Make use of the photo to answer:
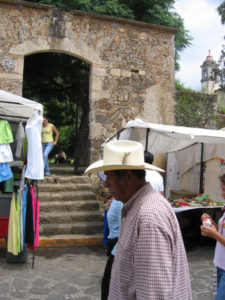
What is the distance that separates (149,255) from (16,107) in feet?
16.1

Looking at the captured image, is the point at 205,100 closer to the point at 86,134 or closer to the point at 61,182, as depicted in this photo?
the point at 86,134

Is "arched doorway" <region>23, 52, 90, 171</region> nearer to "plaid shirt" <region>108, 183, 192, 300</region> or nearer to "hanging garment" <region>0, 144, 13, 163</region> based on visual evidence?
"hanging garment" <region>0, 144, 13, 163</region>

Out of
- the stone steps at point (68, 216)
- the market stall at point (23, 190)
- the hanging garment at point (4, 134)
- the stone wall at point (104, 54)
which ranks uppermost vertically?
the stone wall at point (104, 54)

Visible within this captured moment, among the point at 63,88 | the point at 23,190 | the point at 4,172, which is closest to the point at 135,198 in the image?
the point at 23,190

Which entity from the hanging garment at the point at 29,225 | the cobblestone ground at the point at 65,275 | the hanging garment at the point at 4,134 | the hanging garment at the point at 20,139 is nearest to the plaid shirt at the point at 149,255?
the cobblestone ground at the point at 65,275

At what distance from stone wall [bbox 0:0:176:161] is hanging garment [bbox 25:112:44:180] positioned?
3.70 meters

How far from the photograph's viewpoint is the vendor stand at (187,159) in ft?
18.9

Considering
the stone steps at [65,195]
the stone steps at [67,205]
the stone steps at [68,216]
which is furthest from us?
the stone steps at [65,195]

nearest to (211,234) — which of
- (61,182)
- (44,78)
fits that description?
(61,182)

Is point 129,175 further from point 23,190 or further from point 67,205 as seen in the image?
point 67,205

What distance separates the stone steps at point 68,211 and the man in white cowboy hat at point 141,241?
187 inches

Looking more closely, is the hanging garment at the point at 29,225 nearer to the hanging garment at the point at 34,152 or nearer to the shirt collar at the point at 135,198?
the hanging garment at the point at 34,152

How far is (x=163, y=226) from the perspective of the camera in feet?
4.88

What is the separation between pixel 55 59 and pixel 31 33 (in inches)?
106
